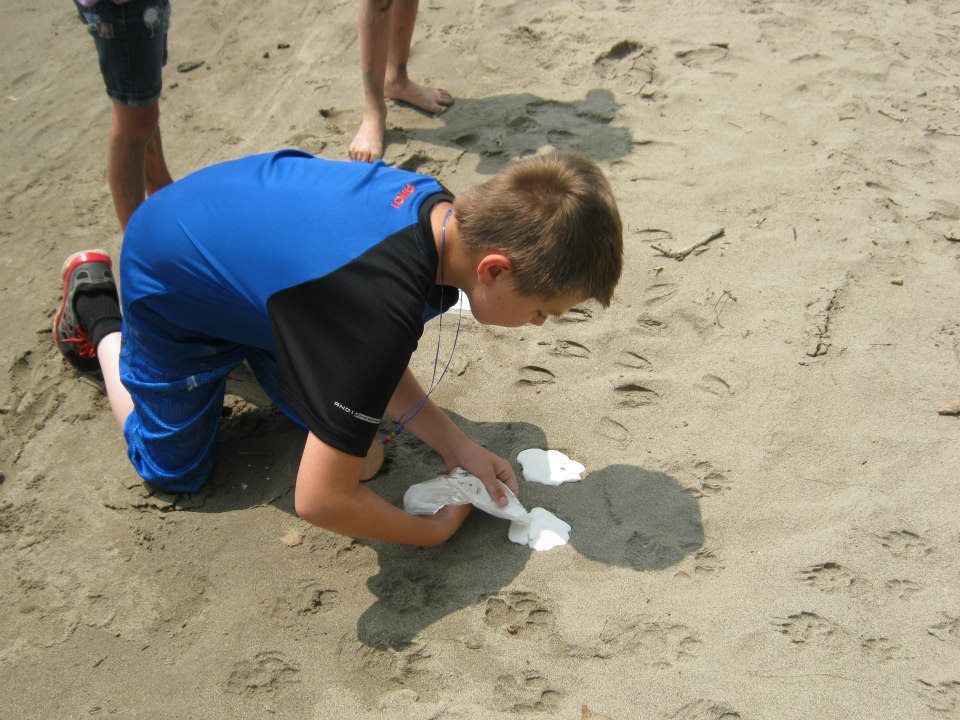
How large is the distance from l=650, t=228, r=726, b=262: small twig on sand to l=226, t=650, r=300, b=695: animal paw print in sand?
70.7 inches

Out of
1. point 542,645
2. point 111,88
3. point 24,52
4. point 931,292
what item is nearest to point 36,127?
point 24,52

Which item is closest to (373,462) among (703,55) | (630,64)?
(630,64)

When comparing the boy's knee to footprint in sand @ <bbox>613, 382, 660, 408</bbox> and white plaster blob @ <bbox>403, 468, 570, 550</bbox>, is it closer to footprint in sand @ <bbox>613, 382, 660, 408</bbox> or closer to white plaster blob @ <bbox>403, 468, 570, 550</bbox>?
white plaster blob @ <bbox>403, 468, 570, 550</bbox>

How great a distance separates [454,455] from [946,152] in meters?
2.27

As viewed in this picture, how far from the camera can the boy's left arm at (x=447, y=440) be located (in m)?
2.26

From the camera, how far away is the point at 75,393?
2.73 meters

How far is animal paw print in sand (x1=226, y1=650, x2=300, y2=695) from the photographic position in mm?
1934

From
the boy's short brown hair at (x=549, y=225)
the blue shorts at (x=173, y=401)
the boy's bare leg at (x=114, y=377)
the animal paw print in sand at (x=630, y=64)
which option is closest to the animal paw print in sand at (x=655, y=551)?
the boy's short brown hair at (x=549, y=225)

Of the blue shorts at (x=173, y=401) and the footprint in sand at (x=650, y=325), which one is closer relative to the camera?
the blue shorts at (x=173, y=401)

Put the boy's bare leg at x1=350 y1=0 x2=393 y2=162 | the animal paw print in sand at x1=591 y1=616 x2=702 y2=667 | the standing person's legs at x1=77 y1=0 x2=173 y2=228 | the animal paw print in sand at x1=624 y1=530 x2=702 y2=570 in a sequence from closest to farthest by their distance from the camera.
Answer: the animal paw print in sand at x1=591 y1=616 x2=702 y2=667 < the animal paw print in sand at x1=624 y1=530 x2=702 y2=570 < the standing person's legs at x1=77 y1=0 x2=173 y2=228 < the boy's bare leg at x1=350 y1=0 x2=393 y2=162

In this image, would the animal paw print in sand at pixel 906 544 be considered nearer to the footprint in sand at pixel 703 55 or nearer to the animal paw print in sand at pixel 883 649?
the animal paw print in sand at pixel 883 649

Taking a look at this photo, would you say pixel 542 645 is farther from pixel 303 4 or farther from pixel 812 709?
pixel 303 4

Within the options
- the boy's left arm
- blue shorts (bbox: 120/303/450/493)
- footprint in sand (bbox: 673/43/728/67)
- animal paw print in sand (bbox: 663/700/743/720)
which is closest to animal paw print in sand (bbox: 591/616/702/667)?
animal paw print in sand (bbox: 663/700/743/720)

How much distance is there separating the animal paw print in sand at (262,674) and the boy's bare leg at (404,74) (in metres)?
2.50
